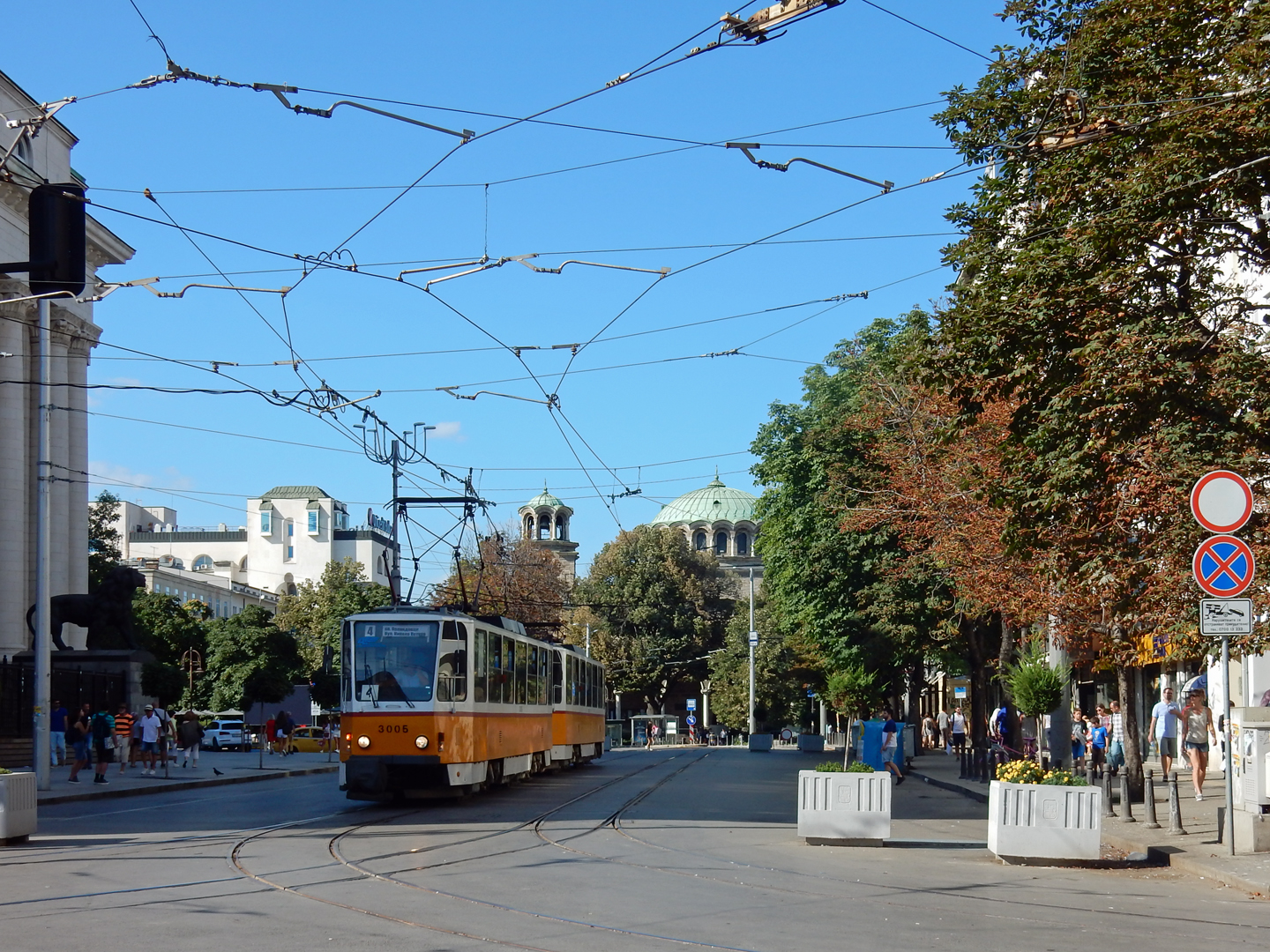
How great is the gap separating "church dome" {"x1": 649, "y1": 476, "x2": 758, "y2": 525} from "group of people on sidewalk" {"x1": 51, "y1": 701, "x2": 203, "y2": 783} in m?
98.4

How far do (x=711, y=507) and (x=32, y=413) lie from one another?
299ft

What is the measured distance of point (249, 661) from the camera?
63.4m

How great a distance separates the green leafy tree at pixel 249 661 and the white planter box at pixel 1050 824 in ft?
164

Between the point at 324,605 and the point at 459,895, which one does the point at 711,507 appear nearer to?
the point at 324,605

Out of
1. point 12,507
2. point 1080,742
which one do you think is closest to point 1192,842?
point 1080,742

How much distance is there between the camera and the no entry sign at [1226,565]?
44.0ft

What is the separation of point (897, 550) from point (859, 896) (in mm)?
24905

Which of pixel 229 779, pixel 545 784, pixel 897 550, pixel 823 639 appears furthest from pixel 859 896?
pixel 823 639

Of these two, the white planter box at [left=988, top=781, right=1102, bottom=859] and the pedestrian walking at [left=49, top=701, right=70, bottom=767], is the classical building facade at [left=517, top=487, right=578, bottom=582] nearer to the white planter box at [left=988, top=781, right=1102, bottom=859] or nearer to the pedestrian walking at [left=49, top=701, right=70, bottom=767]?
the pedestrian walking at [left=49, top=701, right=70, bottom=767]

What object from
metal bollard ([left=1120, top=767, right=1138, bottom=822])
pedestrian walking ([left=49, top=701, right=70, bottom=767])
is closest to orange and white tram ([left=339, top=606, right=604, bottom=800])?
metal bollard ([left=1120, top=767, right=1138, bottom=822])

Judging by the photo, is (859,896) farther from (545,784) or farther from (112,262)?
(112,262)

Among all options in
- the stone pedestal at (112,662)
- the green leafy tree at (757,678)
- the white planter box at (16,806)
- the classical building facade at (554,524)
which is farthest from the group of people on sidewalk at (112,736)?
the classical building facade at (554,524)

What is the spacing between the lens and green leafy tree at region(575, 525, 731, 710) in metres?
84.1

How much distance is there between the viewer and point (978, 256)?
1559 centimetres
